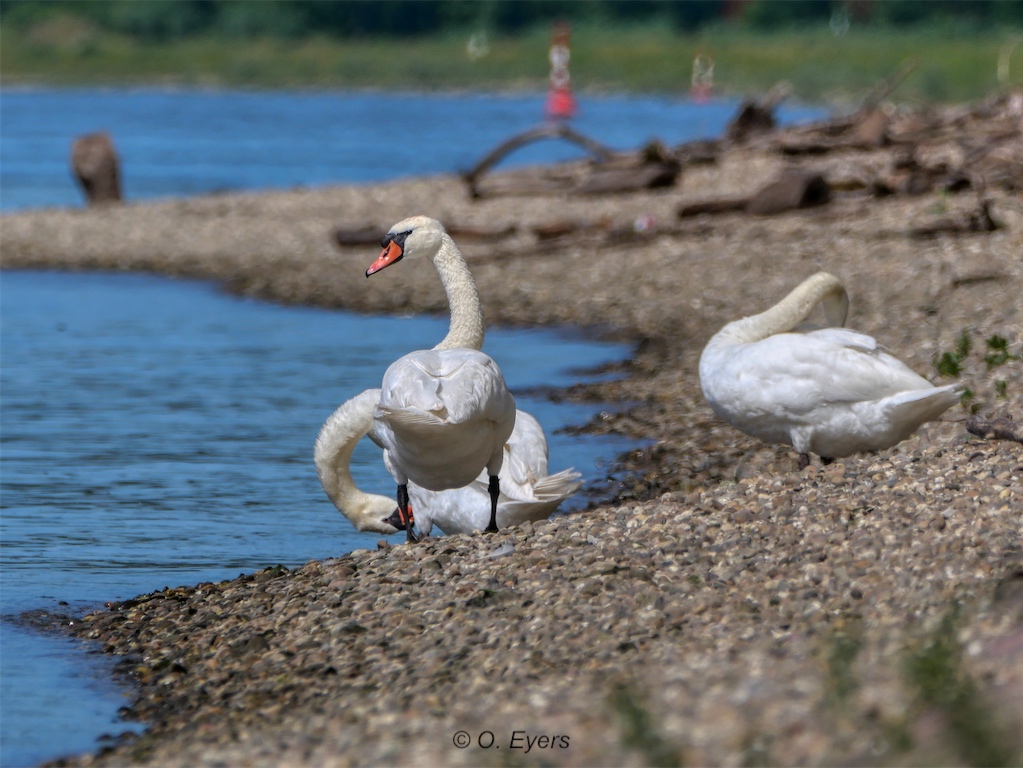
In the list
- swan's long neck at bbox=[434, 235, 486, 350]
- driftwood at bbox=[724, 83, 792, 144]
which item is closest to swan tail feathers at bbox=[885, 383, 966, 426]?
swan's long neck at bbox=[434, 235, 486, 350]

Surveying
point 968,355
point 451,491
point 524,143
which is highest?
point 451,491

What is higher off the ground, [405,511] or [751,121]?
[405,511]

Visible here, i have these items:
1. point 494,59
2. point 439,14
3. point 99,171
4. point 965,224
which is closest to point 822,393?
point 965,224

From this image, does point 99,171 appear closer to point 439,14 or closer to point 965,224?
point 965,224

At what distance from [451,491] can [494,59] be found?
2672 inches

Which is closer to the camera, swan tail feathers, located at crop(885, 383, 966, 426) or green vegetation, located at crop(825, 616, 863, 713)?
green vegetation, located at crop(825, 616, 863, 713)

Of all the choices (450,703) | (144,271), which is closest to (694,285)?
(144,271)

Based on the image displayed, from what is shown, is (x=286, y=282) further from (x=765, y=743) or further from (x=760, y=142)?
(x=765, y=743)

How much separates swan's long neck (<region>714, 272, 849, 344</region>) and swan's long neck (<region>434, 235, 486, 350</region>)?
1.05 metres

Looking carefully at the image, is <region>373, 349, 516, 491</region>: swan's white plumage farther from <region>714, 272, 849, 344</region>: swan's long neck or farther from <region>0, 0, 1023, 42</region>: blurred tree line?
<region>0, 0, 1023, 42</region>: blurred tree line

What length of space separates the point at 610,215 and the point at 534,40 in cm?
5949

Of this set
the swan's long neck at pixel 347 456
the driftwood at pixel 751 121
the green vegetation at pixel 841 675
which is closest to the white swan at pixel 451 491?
the swan's long neck at pixel 347 456

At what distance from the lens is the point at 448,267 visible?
7242mm

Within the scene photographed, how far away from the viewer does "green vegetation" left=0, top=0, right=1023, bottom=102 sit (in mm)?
63500
